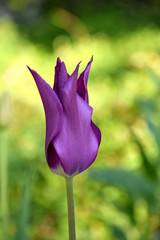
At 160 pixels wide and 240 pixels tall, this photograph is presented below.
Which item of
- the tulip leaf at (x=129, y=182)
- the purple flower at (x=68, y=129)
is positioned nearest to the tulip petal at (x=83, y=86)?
the purple flower at (x=68, y=129)

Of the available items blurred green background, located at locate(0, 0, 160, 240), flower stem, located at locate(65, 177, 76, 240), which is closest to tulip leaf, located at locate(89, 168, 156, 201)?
blurred green background, located at locate(0, 0, 160, 240)

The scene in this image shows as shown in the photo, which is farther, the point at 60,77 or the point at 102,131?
the point at 102,131

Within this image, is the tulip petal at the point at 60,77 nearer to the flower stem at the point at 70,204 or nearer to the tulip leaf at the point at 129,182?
the flower stem at the point at 70,204

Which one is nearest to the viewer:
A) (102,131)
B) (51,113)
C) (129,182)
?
(51,113)

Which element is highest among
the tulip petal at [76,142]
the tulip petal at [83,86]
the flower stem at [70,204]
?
the tulip petal at [83,86]

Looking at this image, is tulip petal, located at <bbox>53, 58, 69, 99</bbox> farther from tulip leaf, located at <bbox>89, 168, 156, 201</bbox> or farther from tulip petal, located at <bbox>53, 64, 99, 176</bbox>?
tulip leaf, located at <bbox>89, 168, 156, 201</bbox>

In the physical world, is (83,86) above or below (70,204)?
above

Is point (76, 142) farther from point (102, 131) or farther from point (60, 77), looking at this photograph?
point (102, 131)

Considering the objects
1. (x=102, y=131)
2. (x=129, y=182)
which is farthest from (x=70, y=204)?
(x=102, y=131)
